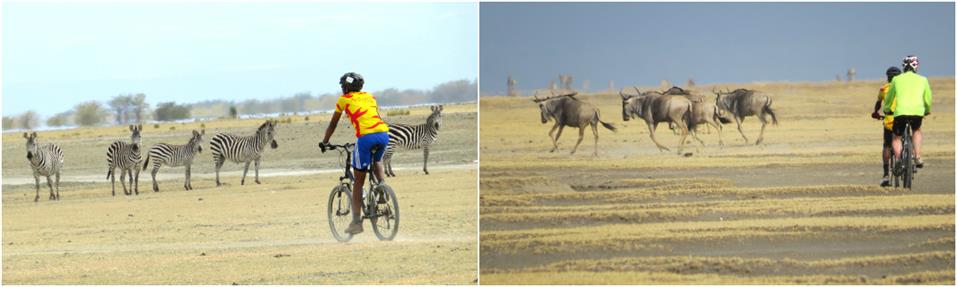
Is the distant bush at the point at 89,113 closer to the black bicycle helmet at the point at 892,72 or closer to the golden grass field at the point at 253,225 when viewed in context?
the golden grass field at the point at 253,225

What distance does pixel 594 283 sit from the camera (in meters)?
10.1

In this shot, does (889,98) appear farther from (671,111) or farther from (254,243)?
(254,243)

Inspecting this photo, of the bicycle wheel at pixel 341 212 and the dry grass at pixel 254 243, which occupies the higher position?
the bicycle wheel at pixel 341 212

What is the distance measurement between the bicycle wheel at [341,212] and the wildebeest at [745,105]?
2.86 metres

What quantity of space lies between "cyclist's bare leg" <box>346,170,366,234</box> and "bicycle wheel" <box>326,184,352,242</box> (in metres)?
0.10

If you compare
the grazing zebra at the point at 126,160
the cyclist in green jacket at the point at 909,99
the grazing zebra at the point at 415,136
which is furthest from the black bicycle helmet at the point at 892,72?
the grazing zebra at the point at 126,160

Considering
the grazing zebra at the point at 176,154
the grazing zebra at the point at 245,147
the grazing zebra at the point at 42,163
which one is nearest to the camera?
the grazing zebra at the point at 245,147

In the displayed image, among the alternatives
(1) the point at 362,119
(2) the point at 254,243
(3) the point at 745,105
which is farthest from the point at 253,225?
(1) the point at 362,119

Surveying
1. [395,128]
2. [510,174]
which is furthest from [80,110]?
[510,174]

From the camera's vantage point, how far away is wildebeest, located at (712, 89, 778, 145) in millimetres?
10938

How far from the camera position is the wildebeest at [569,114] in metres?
10.7

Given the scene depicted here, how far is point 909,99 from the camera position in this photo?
9.85 m

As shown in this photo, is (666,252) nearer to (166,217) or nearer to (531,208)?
(531,208)

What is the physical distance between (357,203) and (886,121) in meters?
3.42
